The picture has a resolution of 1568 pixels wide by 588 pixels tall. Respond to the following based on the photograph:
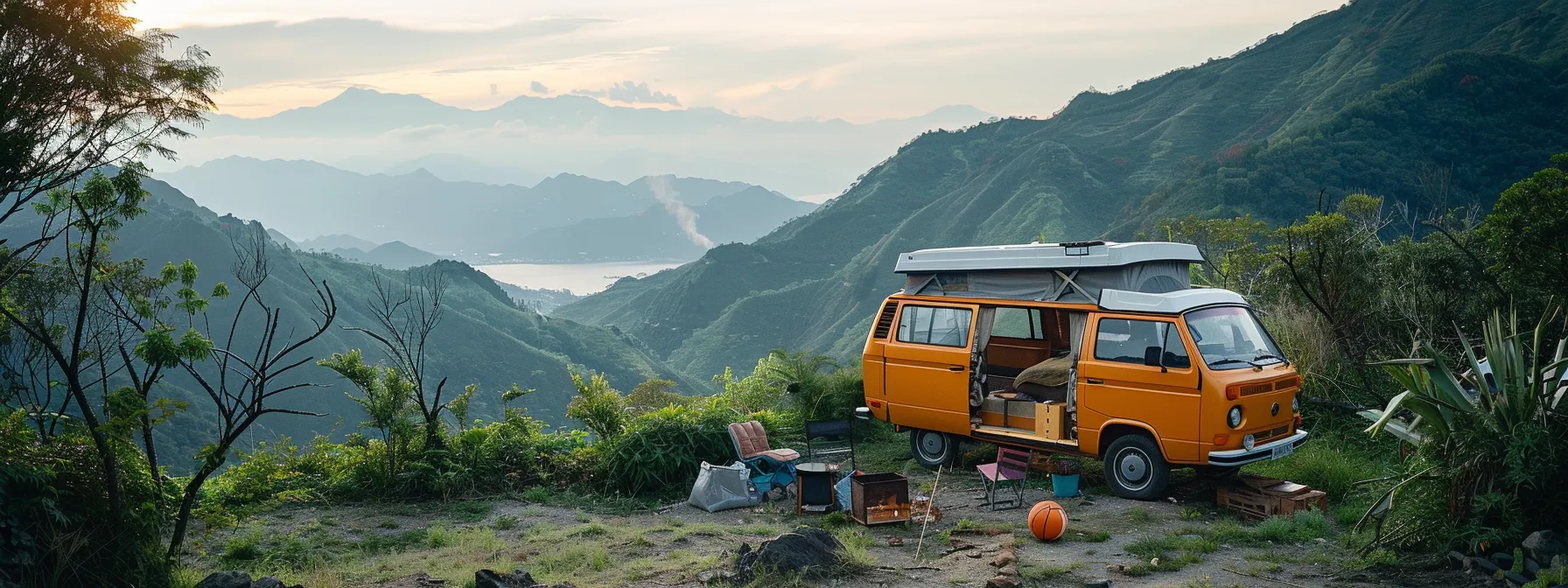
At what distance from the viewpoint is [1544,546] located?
6.25 metres

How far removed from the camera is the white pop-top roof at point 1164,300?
369 inches

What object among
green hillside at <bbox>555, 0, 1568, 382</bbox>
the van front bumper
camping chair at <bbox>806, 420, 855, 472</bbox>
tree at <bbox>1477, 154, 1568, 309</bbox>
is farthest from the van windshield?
green hillside at <bbox>555, 0, 1568, 382</bbox>

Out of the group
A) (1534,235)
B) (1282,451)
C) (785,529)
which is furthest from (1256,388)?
(1534,235)

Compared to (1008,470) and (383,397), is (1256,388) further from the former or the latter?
(383,397)

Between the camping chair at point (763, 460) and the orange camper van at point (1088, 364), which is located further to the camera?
the camping chair at point (763, 460)

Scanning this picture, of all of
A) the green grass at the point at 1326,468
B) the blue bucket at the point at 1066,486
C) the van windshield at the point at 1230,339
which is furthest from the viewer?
the blue bucket at the point at 1066,486

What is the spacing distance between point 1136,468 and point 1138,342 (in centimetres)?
124

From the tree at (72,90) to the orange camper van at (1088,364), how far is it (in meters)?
7.55

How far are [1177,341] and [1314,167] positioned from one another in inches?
2035

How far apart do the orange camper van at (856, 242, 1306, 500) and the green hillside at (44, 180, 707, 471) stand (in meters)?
44.5

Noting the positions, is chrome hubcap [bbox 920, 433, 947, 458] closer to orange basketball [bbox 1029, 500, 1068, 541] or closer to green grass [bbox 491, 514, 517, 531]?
orange basketball [bbox 1029, 500, 1068, 541]

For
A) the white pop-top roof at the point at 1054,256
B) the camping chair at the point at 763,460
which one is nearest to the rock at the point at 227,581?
the camping chair at the point at 763,460

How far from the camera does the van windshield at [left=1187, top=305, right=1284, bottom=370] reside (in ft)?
30.1

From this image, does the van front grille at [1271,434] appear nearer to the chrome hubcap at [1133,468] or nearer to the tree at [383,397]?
the chrome hubcap at [1133,468]
